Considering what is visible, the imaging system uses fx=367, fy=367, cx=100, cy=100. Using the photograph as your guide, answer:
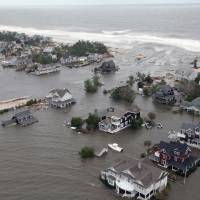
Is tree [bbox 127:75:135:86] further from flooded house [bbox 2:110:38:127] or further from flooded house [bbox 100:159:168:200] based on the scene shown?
flooded house [bbox 100:159:168:200]

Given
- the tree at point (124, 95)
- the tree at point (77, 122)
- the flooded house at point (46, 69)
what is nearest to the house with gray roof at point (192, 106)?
the tree at point (124, 95)

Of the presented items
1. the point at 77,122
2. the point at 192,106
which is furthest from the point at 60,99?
the point at 192,106

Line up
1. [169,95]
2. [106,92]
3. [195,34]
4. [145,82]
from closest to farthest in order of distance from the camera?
[169,95]
[106,92]
[145,82]
[195,34]

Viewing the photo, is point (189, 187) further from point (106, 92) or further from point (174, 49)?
point (174, 49)

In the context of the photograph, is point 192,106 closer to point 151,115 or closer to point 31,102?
point 151,115

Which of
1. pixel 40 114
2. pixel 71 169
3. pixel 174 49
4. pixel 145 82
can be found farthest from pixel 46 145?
pixel 174 49

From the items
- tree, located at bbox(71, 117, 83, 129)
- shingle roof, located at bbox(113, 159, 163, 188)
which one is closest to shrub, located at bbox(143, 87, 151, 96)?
tree, located at bbox(71, 117, 83, 129)
